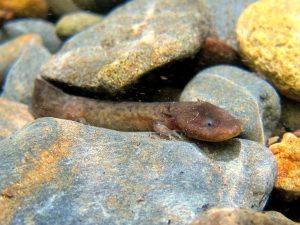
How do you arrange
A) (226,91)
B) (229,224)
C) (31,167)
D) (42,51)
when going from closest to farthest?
(229,224)
(31,167)
(226,91)
(42,51)

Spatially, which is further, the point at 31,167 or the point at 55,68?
the point at 55,68

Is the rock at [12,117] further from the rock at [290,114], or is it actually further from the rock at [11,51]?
the rock at [290,114]

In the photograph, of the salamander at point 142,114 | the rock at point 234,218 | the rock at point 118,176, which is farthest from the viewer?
the salamander at point 142,114

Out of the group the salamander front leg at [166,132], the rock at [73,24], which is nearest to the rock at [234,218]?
the salamander front leg at [166,132]

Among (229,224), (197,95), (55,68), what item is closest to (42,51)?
(55,68)

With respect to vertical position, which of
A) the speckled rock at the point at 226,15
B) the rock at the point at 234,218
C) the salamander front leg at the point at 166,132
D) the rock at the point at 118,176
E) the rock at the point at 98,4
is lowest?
the salamander front leg at the point at 166,132

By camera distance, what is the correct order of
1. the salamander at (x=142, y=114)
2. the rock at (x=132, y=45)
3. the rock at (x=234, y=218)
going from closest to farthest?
the rock at (x=234, y=218) < the salamander at (x=142, y=114) < the rock at (x=132, y=45)

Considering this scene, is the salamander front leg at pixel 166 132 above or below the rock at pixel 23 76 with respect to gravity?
above

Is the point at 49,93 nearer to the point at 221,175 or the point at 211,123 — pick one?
the point at 211,123

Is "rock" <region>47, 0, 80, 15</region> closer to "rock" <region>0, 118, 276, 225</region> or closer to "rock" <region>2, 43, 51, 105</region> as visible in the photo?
"rock" <region>2, 43, 51, 105</region>
